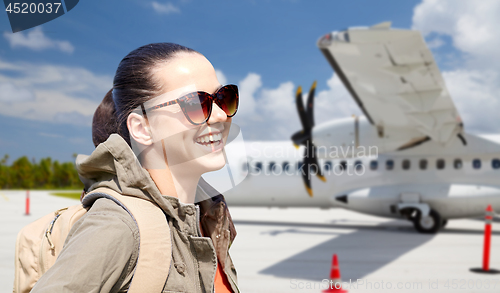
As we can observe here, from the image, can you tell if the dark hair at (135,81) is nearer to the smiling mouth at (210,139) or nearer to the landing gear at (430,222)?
the smiling mouth at (210,139)

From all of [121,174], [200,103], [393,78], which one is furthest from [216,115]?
[393,78]

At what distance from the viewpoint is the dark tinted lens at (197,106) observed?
1045 millimetres

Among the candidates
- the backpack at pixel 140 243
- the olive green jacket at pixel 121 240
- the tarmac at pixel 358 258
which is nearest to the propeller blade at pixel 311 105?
the tarmac at pixel 358 258

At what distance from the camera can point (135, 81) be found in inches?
41.0

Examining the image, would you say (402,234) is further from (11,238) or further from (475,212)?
(11,238)

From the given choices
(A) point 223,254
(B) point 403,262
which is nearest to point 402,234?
(B) point 403,262

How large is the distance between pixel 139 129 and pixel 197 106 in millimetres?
190

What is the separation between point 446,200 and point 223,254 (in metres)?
9.44

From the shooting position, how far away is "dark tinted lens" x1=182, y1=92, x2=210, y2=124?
104 centimetres

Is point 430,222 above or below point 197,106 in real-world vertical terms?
below

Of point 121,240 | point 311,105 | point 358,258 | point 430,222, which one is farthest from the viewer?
point 311,105

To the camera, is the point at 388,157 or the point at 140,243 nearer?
the point at 140,243

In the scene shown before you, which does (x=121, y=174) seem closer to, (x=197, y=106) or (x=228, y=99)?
(x=197, y=106)

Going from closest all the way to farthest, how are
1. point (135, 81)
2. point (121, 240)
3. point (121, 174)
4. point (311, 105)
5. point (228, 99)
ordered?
point (121, 240)
point (121, 174)
point (135, 81)
point (228, 99)
point (311, 105)
